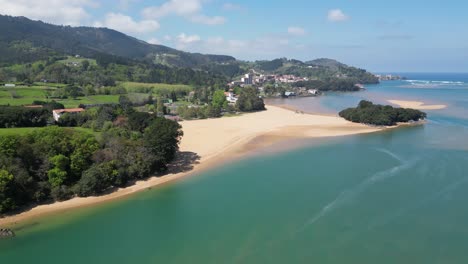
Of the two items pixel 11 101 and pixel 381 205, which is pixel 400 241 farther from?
pixel 11 101

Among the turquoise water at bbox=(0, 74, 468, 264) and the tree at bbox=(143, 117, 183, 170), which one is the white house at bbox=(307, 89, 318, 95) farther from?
the tree at bbox=(143, 117, 183, 170)

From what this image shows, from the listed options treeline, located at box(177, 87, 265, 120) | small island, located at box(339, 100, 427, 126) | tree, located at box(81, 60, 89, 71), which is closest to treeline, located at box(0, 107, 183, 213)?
treeline, located at box(177, 87, 265, 120)

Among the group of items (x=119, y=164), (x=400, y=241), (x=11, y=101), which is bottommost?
(x=400, y=241)

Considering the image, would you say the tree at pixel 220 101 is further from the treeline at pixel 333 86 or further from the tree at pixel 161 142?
the treeline at pixel 333 86

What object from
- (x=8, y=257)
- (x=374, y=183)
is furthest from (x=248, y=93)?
(x=8, y=257)

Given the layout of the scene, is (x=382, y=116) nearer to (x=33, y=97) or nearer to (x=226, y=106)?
(x=226, y=106)

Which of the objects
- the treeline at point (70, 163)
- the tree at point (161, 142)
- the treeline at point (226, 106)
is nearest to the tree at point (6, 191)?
the treeline at point (70, 163)

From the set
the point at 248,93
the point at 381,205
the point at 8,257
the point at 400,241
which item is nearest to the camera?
the point at 8,257

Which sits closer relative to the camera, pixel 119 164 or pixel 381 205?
pixel 381 205
